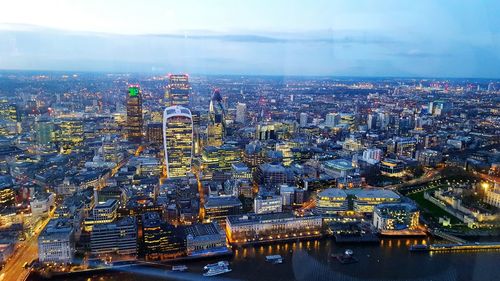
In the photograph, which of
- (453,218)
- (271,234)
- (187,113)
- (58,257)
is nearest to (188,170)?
(187,113)

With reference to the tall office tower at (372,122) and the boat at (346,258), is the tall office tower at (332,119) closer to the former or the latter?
the tall office tower at (372,122)

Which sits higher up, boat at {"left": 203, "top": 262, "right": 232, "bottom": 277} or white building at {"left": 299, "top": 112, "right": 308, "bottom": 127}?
white building at {"left": 299, "top": 112, "right": 308, "bottom": 127}

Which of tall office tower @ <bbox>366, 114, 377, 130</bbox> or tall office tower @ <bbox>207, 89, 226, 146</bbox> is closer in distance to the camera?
tall office tower @ <bbox>207, 89, 226, 146</bbox>

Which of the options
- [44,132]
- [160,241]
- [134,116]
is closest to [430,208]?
[160,241]

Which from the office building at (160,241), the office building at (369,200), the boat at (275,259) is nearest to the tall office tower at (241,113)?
the office building at (369,200)

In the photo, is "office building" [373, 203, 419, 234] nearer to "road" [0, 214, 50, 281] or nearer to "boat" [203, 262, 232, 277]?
"boat" [203, 262, 232, 277]

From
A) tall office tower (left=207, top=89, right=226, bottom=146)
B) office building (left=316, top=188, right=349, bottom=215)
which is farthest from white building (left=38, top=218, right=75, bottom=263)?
tall office tower (left=207, top=89, right=226, bottom=146)

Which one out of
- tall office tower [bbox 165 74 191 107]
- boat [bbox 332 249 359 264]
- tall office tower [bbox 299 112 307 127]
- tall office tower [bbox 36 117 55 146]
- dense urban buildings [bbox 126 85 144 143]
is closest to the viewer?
boat [bbox 332 249 359 264]
